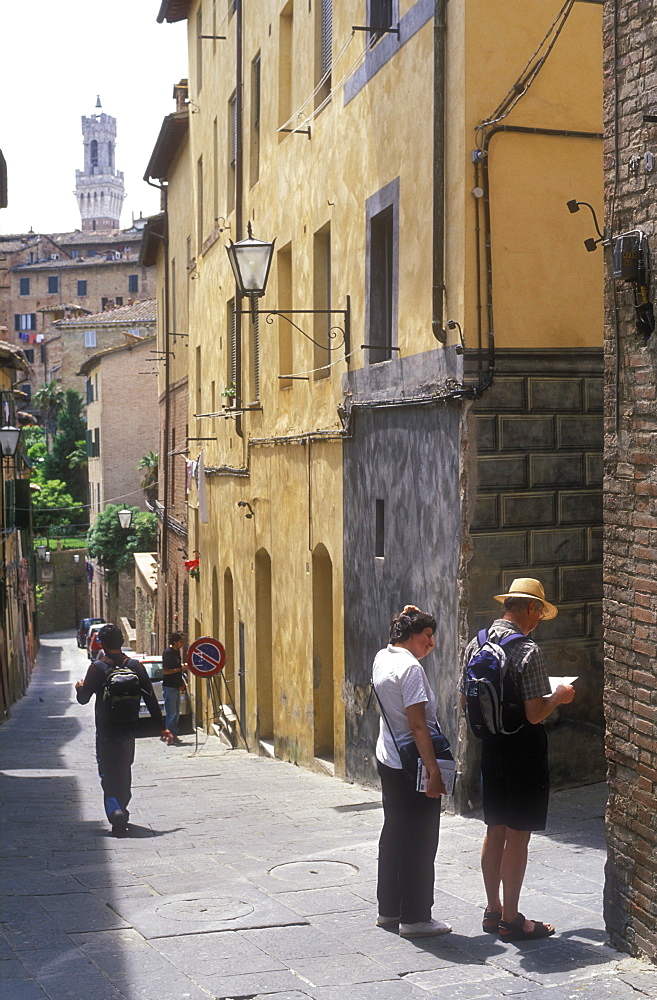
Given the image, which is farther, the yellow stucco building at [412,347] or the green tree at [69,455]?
the green tree at [69,455]

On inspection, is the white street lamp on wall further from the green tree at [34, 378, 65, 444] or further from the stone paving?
the green tree at [34, 378, 65, 444]

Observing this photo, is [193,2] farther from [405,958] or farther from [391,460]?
[405,958]

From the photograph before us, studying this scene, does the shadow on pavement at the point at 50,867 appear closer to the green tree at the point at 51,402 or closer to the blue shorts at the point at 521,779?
the blue shorts at the point at 521,779

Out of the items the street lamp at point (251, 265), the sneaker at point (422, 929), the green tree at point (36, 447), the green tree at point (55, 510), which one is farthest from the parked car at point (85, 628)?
the sneaker at point (422, 929)

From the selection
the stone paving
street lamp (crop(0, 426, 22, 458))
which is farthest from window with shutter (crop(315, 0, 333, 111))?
street lamp (crop(0, 426, 22, 458))

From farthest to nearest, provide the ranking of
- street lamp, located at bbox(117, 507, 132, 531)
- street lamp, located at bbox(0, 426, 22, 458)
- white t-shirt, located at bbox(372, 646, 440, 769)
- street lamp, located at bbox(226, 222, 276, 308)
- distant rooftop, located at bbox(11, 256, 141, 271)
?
distant rooftop, located at bbox(11, 256, 141, 271) < street lamp, located at bbox(117, 507, 132, 531) < street lamp, located at bbox(0, 426, 22, 458) < street lamp, located at bbox(226, 222, 276, 308) < white t-shirt, located at bbox(372, 646, 440, 769)

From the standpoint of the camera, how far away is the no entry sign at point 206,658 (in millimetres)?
16906

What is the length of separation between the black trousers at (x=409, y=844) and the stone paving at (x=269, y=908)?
7.6 inches

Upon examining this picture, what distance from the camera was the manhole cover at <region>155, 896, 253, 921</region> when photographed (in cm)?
678

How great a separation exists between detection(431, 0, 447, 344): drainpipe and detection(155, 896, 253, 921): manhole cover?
4754 millimetres

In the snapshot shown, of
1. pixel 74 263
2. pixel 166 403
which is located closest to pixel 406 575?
pixel 166 403

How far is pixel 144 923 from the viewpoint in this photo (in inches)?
263

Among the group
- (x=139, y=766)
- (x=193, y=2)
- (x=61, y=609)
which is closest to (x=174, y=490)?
(x=193, y=2)

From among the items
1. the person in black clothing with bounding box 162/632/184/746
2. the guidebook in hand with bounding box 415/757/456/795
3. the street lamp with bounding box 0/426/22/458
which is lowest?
the person in black clothing with bounding box 162/632/184/746
